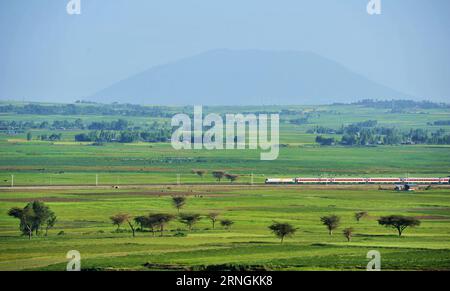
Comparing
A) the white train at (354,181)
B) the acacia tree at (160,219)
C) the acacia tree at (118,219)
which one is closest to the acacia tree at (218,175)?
the white train at (354,181)

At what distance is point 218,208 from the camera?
71188 millimetres

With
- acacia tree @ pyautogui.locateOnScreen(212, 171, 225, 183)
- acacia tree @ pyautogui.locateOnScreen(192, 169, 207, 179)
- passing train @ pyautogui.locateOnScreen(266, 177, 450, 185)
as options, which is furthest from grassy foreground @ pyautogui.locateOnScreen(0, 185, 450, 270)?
acacia tree @ pyautogui.locateOnScreen(192, 169, 207, 179)

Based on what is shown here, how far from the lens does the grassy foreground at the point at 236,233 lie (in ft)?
152

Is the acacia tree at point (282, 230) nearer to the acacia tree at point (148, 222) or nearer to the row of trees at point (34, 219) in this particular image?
the acacia tree at point (148, 222)

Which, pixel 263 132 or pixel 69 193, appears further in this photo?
pixel 263 132

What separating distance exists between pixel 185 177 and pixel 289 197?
74.8 feet

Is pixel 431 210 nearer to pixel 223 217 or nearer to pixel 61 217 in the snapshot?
pixel 223 217

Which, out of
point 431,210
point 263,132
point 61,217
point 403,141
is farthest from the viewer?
point 263,132

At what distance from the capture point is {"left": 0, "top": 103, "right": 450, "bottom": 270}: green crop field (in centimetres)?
4731

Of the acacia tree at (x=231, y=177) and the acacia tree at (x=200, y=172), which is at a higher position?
the acacia tree at (x=200, y=172)

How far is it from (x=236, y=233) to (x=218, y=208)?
13.1 meters

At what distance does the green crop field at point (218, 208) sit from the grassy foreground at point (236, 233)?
72mm

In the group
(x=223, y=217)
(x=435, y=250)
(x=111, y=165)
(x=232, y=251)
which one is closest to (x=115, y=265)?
(x=232, y=251)

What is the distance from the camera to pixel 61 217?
65.4 metres
